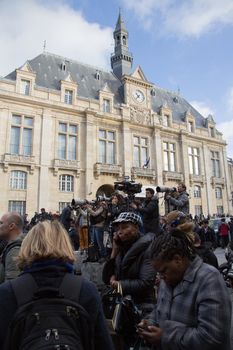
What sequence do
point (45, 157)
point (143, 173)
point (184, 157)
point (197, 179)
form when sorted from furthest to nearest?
point (197, 179) < point (184, 157) < point (143, 173) < point (45, 157)

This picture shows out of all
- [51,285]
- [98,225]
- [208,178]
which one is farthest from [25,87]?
[51,285]

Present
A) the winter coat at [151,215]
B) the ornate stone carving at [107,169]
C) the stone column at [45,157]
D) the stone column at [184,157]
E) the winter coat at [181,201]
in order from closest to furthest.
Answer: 1. the winter coat at [151,215]
2. the winter coat at [181,201]
3. the stone column at [45,157]
4. the ornate stone carving at [107,169]
5. the stone column at [184,157]

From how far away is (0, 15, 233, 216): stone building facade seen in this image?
23062 mm

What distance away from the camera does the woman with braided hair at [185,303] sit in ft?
5.08

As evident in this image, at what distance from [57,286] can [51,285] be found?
32 mm

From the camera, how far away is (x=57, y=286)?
141 centimetres

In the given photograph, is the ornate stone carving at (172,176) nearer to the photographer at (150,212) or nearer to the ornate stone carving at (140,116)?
the ornate stone carving at (140,116)

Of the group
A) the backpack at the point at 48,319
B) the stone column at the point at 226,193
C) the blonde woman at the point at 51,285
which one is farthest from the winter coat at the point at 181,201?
the stone column at the point at 226,193

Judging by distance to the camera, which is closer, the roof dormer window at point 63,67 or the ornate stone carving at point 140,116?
the roof dormer window at point 63,67

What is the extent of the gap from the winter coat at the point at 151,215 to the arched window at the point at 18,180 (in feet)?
59.1

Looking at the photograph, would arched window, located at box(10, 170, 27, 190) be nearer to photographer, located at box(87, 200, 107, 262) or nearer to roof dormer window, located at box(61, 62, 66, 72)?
roof dormer window, located at box(61, 62, 66, 72)

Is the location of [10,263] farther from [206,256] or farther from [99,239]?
[99,239]

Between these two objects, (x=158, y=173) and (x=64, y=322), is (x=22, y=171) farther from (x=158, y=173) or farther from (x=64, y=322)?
(x=64, y=322)

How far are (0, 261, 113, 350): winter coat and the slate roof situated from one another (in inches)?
1013
